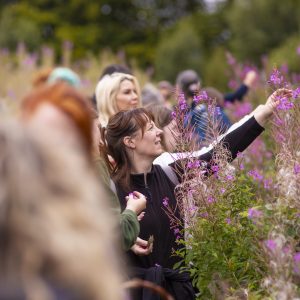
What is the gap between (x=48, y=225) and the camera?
2.04 m

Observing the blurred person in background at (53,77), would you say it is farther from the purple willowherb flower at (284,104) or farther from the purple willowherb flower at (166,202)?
the purple willowherb flower at (284,104)

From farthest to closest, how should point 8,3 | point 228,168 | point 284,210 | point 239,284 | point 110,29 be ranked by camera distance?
point 8,3 → point 110,29 → point 228,168 → point 239,284 → point 284,210

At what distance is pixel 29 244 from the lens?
2.04 meters

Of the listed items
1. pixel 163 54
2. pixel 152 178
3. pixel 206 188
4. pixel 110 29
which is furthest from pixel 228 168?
pixel 110 29

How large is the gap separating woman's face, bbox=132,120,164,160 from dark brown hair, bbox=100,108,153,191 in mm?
37

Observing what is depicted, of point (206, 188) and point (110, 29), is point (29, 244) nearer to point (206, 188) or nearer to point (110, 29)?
point (206, 188)

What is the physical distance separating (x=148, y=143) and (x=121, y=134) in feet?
0.60

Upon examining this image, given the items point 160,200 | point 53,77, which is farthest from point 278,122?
point 53,77

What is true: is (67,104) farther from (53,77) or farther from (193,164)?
(53,77)

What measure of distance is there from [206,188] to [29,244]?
91.4 inches

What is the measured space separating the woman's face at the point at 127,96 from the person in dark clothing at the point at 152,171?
4.65 ft

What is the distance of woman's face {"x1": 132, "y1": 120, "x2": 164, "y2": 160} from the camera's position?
488cm

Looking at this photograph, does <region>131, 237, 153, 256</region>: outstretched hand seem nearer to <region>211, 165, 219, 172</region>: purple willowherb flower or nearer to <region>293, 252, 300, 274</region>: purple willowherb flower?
<region>211, 165, 219, 172</region>: purple willowherb flower

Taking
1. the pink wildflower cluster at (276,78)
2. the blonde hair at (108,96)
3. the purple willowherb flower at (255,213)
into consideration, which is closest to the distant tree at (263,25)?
the blonde hair at (108,96)
